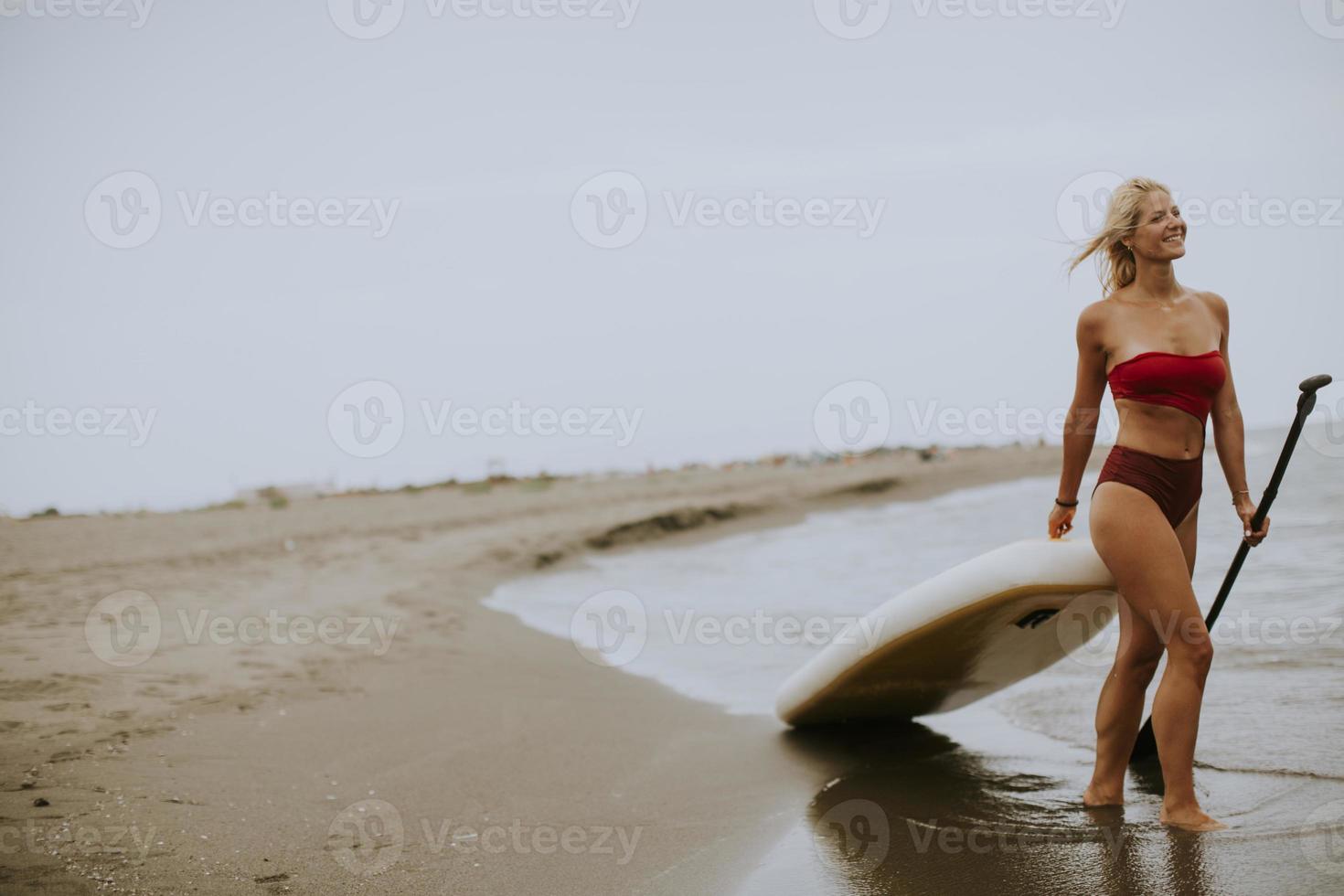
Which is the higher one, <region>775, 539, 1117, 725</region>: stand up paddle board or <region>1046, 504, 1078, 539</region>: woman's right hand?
<region>1046, 504, 1078, 539</region>: woman's right hand

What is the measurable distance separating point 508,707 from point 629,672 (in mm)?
1082

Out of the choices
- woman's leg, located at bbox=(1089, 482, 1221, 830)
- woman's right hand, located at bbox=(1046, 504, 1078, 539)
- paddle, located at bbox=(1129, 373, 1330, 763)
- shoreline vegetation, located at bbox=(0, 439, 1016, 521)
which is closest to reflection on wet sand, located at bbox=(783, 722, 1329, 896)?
woman's leg, located at bbox=(1089, 482, 1221, 830)

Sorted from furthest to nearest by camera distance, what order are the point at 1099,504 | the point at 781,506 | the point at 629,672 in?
the point at 781,506
the point at 629,672
the point at 1099,504

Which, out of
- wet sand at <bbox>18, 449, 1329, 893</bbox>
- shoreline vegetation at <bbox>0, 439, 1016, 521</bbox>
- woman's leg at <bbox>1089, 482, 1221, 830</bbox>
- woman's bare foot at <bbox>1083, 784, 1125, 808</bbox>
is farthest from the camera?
shoreline vegetation at <bbox>0, 439, 1016, 521</bbox>

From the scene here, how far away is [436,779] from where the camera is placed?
10.9 ft

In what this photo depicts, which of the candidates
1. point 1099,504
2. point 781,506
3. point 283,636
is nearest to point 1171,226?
point 1099,504

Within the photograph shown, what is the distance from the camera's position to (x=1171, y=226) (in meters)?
2.75

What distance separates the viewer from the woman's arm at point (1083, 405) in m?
2.84

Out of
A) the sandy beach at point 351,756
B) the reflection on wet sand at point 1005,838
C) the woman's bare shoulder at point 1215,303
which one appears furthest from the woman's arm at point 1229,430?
the sandy beach at point 351,756

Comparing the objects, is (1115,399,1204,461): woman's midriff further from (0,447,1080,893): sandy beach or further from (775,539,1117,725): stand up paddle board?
(0,447,1080,893): sandy beach

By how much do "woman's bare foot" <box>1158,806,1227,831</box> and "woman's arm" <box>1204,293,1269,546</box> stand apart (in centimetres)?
76

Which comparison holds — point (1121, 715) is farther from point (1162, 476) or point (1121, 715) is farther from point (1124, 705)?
point (1162, 476)

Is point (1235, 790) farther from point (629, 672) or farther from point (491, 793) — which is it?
point (629, 672)

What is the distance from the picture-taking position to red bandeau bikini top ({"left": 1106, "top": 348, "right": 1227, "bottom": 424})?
268cm
